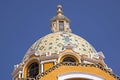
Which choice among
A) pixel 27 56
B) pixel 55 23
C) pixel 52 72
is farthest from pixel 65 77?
pixel 55 23

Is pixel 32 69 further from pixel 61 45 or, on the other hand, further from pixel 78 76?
pixel 78 76

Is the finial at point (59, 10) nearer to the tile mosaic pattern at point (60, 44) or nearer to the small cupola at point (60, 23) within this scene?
the small cupola at point (60, 23)

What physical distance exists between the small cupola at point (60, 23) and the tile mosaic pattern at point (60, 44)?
1950mm

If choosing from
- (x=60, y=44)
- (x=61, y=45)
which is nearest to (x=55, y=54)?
(x=61, y=45)

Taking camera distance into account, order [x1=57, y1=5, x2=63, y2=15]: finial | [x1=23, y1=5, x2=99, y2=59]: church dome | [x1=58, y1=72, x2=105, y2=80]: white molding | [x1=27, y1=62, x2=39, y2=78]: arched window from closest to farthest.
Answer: [x1=58, y1=72, x2=105, y2=80]: white molding
[x1=27, y1=62, x2=39, y2=78]: arched window
[x1=23, y1=5, x2=99, y2=59]: church dome
[x1=57, y1=5, x2=63, y2=15]: finial

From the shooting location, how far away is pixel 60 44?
27.3 meters

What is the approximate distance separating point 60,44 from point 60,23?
15.2 feet

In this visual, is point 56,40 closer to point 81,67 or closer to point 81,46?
point 81,46

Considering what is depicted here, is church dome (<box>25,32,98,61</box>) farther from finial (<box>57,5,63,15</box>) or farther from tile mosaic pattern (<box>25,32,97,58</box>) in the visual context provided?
finial (<box>57,5,63,15</box>)

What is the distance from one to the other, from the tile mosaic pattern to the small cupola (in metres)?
1.95

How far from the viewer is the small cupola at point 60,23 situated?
3106cm

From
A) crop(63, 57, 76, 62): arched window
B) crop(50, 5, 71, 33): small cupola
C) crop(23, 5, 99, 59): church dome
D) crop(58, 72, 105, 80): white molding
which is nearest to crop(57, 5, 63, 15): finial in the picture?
crop(50, 5, 71, 33): small cupola

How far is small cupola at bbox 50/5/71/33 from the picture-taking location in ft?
102

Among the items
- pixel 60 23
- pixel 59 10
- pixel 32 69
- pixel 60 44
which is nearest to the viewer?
pixel 32 69
